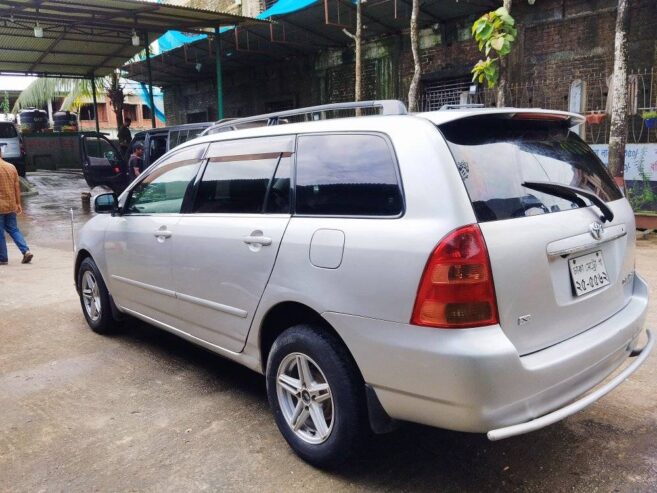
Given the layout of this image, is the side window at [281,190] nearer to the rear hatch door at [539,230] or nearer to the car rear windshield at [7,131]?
the rear hatch door at [539,230]

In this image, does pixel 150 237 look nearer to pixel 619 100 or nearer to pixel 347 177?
pixel 347 177

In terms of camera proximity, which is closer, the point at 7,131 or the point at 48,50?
the point at 48,50

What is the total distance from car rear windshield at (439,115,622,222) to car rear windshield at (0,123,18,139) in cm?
2044

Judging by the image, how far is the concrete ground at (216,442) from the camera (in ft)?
8.89

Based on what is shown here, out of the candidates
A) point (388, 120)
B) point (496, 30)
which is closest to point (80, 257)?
point (388, 120)

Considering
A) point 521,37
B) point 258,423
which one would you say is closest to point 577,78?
point 521,37

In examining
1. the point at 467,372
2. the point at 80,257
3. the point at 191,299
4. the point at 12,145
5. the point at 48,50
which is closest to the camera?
the point at 467,372

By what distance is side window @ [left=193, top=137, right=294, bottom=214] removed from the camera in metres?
3.14

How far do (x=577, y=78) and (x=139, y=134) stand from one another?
898 cm

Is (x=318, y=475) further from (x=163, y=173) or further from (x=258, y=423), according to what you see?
(x=163, y=173)

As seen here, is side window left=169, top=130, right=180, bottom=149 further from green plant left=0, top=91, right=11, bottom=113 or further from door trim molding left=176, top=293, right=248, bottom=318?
green plant left=0, top=91, right=11, bottom=113

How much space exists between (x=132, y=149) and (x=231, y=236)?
9.65 meters

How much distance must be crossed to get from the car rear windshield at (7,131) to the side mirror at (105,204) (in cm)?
1736

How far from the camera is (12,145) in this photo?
62.7ft
